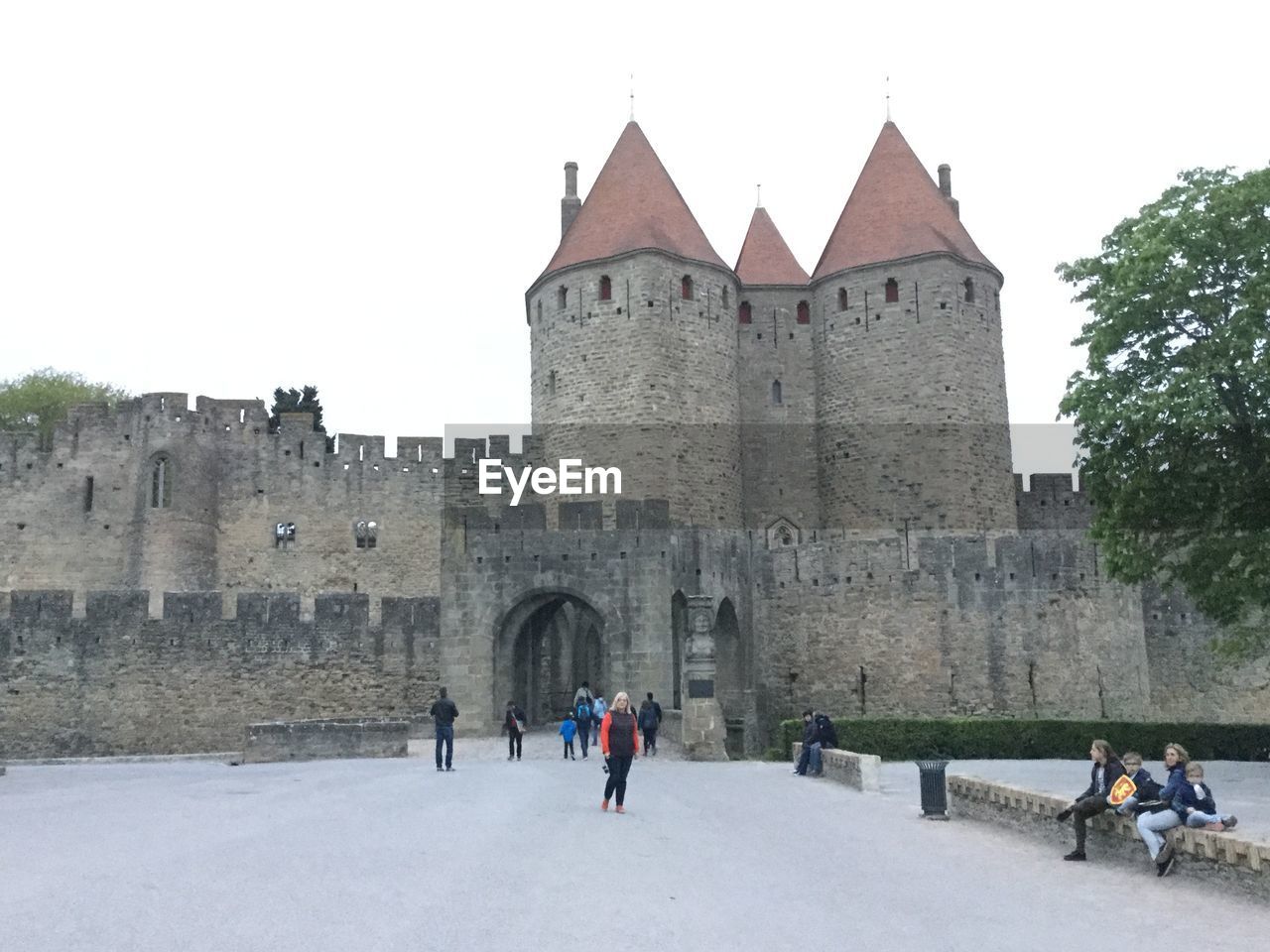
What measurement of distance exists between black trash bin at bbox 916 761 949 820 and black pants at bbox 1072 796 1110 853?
2.76 m

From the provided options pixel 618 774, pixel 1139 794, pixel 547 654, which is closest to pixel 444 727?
pixel 618 774

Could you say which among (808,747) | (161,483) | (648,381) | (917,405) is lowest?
(808,747)

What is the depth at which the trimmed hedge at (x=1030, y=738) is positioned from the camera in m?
23.1

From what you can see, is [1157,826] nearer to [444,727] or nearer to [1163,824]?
[1163,824]

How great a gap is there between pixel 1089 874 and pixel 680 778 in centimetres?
774

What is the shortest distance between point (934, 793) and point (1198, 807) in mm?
3789

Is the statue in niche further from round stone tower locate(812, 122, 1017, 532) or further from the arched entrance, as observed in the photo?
round stone tower locate(812, 122, 1017, 532)

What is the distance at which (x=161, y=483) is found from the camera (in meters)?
Answer: 34.2

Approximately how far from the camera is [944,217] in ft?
119

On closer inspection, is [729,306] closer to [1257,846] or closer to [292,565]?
[292,565]

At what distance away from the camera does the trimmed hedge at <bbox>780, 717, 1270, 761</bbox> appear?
75.7 ft

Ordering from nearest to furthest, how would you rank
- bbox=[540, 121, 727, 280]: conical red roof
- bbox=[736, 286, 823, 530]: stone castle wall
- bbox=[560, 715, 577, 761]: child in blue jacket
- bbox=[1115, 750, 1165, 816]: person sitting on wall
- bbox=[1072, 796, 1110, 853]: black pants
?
bbox=[1115, 750, 1165, 816]: person sitting on wall, bbox=[1072, 796, 1110, 853]: black pants, bbox=[560, 715, 577, 761]: child in blue jacket, bbox=[540, 121, 727, 280]: conical red roof, bbox=[736, 286, 823, 530]: stone castle wall

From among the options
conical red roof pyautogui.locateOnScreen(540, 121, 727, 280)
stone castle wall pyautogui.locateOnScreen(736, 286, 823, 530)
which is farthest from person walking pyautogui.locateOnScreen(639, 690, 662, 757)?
conical red roof pyautogui.locateOnScreen(540, 121, 727, 280)

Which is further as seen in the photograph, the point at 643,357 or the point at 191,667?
the point at 643,357
